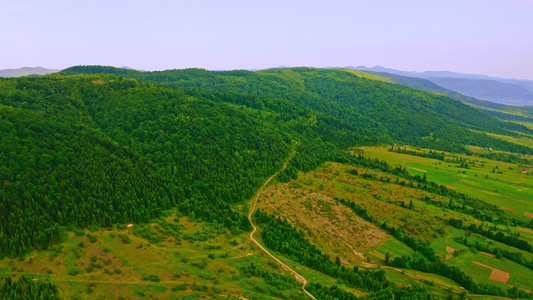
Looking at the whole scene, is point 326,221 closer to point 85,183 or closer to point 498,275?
point 498,275

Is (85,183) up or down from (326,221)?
up

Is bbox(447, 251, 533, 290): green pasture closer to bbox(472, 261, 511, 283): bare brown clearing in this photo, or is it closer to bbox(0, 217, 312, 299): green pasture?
bbox(472, 261, 511, 283): bare brown clearing

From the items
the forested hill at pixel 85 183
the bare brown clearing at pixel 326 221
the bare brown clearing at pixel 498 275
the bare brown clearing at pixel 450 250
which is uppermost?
the forested hill at pixel 85 183

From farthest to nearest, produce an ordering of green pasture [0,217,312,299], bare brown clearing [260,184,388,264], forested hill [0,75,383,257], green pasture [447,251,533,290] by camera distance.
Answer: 1. bare brown clearing [260,184,388,264]
2. forested hill [0,75,383,257]
3. green pasture [447,251,533,290]
4. green pasture [0,217,312,299]

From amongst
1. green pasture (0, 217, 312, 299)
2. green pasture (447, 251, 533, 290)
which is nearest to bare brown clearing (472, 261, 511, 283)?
green pasture (447, 251, 533, 290)

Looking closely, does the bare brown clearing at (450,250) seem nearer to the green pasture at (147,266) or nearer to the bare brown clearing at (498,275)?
the bare brown clearing at (498,275)

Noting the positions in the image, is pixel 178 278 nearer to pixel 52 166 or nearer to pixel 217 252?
pixel 217 252

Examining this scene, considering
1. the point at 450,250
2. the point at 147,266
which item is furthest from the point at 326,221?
the point at 147,266

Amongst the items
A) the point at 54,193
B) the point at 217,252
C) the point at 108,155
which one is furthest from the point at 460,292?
the point at 108,155

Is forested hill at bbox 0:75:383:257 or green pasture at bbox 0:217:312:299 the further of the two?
forested hill at bbox 0:75:383:257

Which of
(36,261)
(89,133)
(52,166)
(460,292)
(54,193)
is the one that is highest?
(89,133)

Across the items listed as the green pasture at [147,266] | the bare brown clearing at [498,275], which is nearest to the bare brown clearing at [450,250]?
the bare brown clearing at [498,275]
